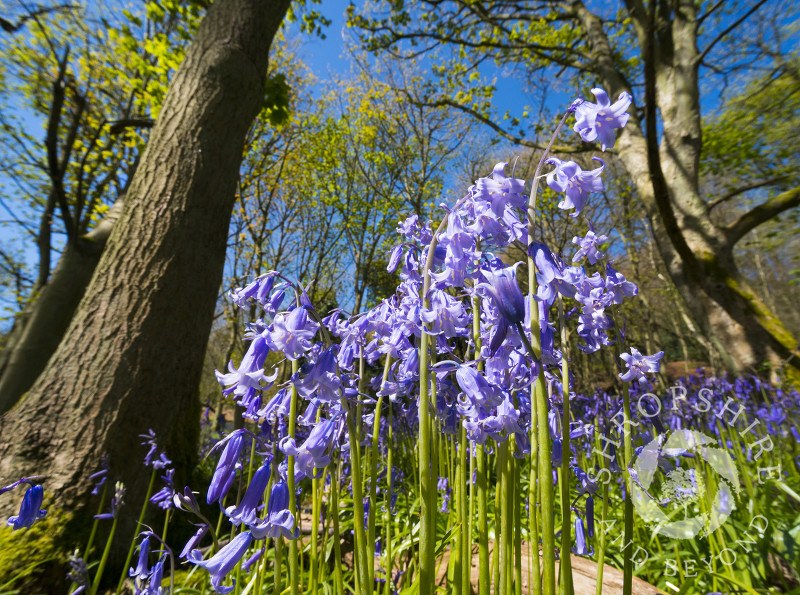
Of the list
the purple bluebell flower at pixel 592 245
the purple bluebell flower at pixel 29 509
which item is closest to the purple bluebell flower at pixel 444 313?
the purple bluebell flower at pixel 592 245

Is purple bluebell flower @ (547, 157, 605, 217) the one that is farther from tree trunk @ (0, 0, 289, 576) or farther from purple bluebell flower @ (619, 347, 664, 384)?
tree trunk @ (0, 0, 289, 576)

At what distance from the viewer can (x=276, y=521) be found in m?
0.86

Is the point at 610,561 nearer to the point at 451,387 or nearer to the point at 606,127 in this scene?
the point at 451,387

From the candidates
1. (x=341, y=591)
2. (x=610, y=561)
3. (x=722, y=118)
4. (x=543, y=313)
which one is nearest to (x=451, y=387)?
(x=543, y=313)

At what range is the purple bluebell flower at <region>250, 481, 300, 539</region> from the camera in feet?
2.79

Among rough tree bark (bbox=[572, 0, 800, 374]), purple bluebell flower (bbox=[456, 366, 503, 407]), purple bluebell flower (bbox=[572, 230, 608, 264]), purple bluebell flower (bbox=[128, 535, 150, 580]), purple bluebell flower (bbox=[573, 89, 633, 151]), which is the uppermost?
rough tree bark (bbox=[572, 0, 800, 374])

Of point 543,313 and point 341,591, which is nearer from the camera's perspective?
point 543,313

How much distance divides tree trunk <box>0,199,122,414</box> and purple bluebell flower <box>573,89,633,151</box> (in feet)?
19.6

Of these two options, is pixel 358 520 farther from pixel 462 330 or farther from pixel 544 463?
pixel 462 330

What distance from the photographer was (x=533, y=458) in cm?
112

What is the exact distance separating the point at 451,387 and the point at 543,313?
491 millimetres

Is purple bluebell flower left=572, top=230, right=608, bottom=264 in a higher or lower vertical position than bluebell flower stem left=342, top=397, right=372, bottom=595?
higher

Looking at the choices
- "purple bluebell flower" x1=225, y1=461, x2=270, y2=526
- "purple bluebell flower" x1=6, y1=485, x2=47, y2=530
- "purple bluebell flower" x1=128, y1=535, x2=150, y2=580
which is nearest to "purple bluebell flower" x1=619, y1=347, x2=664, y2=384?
"purple bluebell flower" x1=225, y1=461, x2=270, y2=526

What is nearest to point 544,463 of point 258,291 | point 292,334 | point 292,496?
point 292,334
